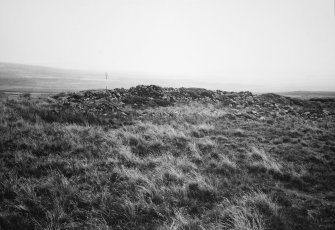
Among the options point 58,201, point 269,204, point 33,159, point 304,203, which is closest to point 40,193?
point 58,201

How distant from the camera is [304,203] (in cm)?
414

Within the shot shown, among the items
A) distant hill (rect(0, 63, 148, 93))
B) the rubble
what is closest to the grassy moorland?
the rubble

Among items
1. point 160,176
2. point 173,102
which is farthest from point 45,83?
point 160,176

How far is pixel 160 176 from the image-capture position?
197 inches

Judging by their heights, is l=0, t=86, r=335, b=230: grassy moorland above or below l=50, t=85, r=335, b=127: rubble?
below

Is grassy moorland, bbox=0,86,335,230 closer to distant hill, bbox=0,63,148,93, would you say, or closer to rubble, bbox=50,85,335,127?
rubble, bbox=50,85,335,127

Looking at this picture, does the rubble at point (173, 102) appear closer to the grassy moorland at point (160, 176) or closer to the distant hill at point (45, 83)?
the grassy moorland at point (160, 176)

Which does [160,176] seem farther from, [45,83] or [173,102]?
[45,83]

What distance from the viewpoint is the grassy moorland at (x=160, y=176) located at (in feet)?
11.9

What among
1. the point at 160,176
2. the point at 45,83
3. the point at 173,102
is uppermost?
the point at 173,102

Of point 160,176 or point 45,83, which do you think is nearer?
point 160,176

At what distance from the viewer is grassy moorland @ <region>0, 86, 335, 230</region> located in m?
3.61

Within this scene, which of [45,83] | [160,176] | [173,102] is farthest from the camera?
[45,83]

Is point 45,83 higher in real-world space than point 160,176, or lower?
higher
